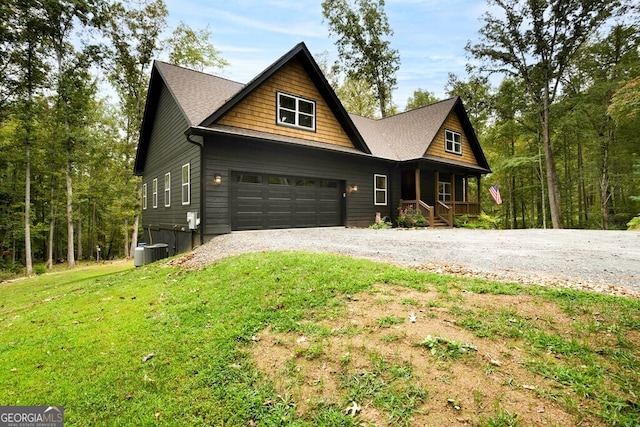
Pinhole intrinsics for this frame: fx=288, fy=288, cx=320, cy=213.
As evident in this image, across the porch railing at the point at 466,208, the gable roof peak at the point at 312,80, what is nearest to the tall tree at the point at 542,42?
the porch railing at the point at 466,208

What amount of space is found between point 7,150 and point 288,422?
→ 919 inches

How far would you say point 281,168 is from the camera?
1080 cm

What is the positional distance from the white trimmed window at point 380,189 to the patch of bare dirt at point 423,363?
1113 cm

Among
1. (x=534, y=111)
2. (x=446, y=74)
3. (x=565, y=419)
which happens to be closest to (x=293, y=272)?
(x=565, y=419)

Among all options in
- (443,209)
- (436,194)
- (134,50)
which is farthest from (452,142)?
(134,50)

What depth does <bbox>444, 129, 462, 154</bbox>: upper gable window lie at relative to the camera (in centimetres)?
1669

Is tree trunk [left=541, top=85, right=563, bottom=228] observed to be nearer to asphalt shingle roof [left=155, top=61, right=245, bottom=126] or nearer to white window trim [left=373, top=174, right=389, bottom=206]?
white window trim [left=373, top=174, right=389, bottom=206]

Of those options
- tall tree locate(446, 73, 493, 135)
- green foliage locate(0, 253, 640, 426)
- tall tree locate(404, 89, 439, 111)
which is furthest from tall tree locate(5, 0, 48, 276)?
tall tree locate(404, 89, 439, 111)

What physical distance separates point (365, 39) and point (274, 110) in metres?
18.3

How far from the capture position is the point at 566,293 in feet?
11.0

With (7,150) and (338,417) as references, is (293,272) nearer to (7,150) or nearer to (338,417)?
(338,417)

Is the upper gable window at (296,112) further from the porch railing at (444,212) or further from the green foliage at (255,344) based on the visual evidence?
the green foliage at (255,344)

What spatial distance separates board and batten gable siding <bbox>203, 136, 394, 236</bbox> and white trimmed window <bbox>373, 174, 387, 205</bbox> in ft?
0.82

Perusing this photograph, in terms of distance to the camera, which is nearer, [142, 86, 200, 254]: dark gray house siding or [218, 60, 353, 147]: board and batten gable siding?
[142, 86, 200, 254]: dark gray house siding
